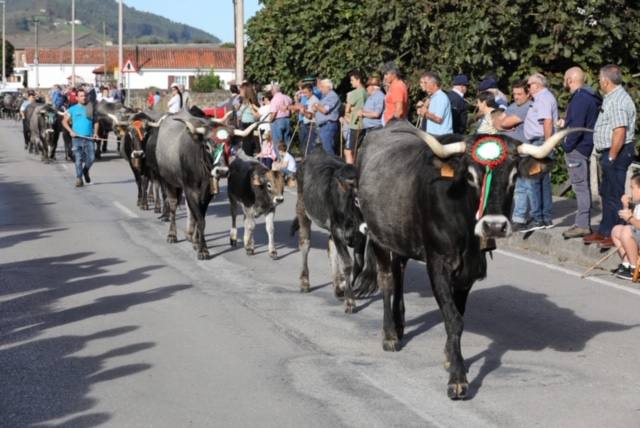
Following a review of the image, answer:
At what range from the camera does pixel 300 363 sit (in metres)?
8.17

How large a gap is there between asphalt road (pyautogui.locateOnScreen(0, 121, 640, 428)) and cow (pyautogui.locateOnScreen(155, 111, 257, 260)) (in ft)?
1.74

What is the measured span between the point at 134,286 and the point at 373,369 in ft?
13.7

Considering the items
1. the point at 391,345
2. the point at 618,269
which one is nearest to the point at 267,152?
the point at 618,269

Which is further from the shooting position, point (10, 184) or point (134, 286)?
point (10, 184)

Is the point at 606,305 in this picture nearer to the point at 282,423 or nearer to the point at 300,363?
the point at 300,363

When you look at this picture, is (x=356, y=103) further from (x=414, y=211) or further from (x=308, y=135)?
(x=414, y=211)

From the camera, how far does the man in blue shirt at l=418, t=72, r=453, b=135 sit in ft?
48.1

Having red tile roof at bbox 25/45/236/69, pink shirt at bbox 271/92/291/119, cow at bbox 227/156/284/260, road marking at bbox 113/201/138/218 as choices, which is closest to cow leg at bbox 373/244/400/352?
cow at bbox 227/156/284/260

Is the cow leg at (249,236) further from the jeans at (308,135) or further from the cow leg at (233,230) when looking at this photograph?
the jeans at (308,135)

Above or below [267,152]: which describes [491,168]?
above

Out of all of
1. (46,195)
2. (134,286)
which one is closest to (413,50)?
(46,195)

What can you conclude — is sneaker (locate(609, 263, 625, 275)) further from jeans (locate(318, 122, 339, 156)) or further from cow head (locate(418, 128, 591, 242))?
jeans (locate(318, 122, 339, 156))

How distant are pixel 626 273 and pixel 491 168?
516 centimetres

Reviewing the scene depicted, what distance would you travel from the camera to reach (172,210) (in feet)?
50.1
